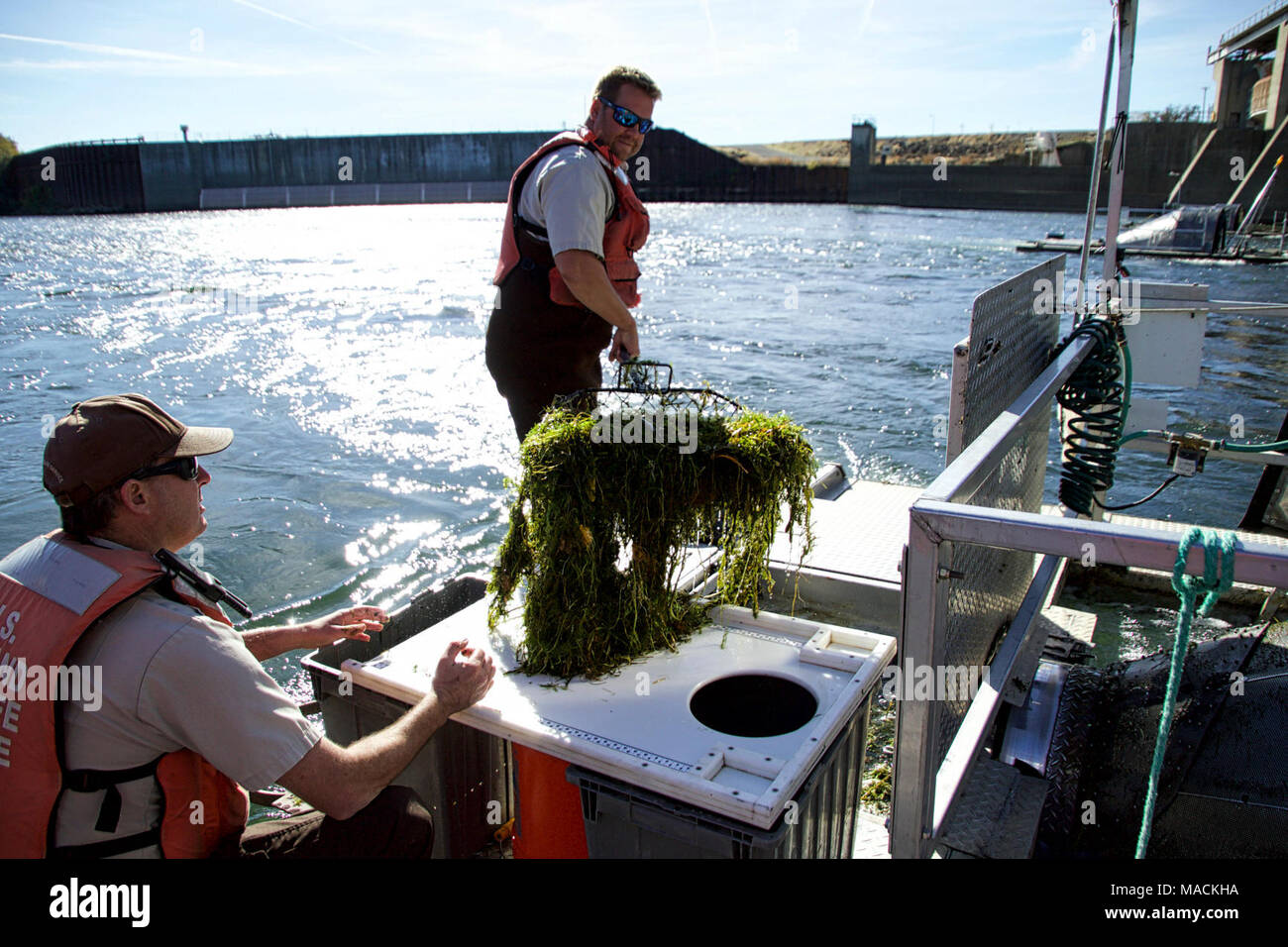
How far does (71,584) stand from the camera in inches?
73.0

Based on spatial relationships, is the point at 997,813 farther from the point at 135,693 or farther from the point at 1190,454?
the point at 1190,454

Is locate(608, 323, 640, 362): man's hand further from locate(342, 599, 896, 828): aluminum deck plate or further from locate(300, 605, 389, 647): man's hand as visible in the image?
locate(300, 605, 389, 647): man's hand

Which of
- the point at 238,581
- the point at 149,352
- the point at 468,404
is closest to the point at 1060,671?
the point at 238,581

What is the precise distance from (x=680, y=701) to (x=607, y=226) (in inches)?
81.0

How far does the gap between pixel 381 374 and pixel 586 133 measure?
11.3 meters

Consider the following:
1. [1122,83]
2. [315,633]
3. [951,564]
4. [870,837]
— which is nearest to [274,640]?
[315,633]

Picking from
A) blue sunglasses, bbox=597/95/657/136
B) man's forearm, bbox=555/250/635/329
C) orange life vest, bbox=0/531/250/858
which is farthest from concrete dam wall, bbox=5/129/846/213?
orange life vest, bbox=0/531/250/858

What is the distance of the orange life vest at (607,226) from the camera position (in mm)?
3539

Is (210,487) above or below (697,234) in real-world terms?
below

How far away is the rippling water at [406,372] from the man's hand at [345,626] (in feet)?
11.4

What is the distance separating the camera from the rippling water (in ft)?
25.2

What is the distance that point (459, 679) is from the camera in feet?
7.62
